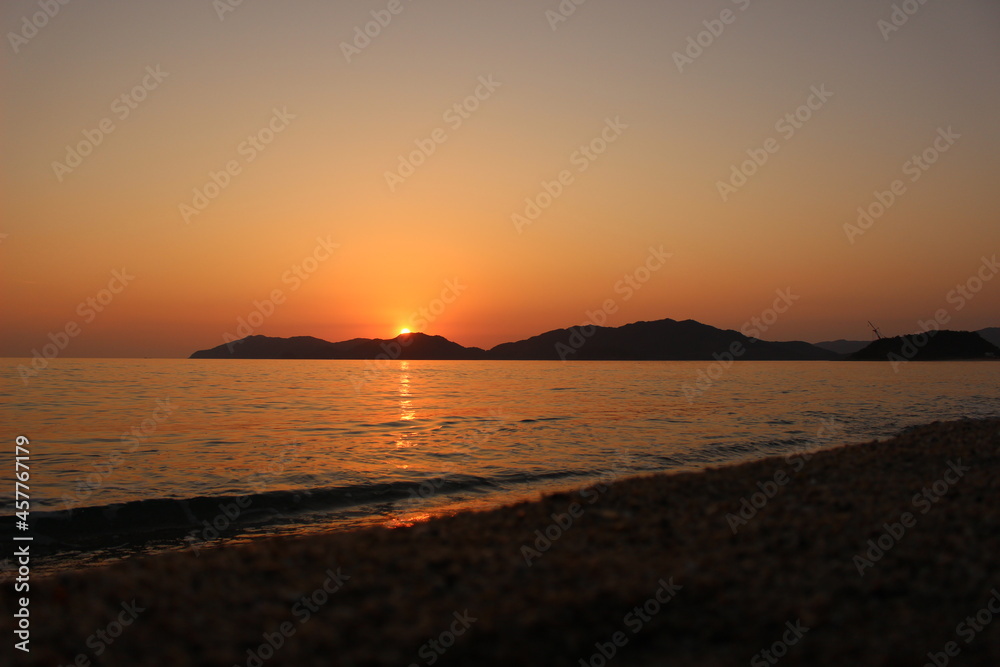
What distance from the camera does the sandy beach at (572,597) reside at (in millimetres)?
5246

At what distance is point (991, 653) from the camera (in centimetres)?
541

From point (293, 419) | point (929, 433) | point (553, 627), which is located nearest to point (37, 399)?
point (293, 419)

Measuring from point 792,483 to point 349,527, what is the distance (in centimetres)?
955

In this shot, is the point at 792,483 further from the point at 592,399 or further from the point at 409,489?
the point at 592,399

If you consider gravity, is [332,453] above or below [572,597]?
above

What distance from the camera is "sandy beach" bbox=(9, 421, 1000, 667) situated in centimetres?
525

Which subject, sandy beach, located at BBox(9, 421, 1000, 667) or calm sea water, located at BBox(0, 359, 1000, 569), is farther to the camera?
calm sea water, located at BBox(0, 359, 1000, 569)

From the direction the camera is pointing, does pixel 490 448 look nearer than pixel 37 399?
Yes

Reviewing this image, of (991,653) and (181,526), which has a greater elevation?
(181,526)

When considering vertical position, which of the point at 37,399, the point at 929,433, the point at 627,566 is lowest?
the point at 929,433

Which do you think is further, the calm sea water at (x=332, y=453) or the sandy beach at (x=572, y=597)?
the calm sea water at (x=332, y=453)

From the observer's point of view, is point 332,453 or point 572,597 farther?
point 332,453

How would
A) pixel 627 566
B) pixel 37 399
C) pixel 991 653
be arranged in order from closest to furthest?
1. pixel 991 653
2. pixel 627 566
3. pixel 37 399

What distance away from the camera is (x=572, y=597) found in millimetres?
6027
